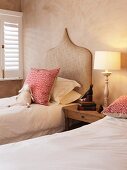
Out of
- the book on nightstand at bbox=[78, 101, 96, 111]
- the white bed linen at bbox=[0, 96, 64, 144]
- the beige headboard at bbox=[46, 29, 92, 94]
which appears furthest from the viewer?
the beige headboard at bbox=[46, 29, 92, 94]

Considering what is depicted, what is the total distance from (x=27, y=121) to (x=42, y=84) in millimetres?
630

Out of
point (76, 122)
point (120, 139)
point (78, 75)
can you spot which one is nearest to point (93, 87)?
point (78, 75)

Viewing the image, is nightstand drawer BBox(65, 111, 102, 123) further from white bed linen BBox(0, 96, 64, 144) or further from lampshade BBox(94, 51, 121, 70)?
lampshade BBox(94, 51, 121, 70)

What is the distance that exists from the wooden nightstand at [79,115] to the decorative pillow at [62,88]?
22cm

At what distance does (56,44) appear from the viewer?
400 cm

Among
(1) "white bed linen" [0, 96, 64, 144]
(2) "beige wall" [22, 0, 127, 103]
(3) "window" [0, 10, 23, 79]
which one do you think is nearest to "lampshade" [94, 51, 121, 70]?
(2) "beige wall" [22, 0, 127, 103]

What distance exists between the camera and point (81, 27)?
3.58 meters

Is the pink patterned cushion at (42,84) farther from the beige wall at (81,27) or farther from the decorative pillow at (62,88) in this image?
the beige wall at (81,27)

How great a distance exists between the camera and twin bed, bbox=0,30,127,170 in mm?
1382

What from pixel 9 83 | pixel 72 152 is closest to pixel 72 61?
pixel 9 83

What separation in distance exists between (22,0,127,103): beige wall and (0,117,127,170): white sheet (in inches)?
55.6

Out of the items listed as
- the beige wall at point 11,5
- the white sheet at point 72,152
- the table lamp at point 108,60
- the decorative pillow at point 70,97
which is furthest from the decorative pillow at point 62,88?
the beige wall at point 11,5

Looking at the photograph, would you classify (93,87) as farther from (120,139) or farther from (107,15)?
(120,139)

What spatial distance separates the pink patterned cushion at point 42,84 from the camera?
3.29 m
